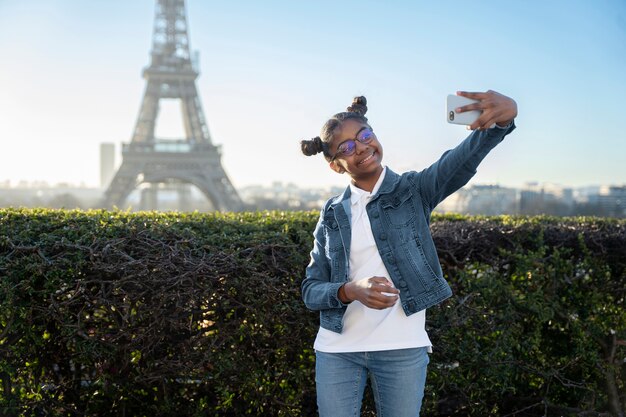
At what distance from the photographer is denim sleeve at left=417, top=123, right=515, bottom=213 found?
6.34 ft

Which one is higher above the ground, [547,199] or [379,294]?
[547,199]

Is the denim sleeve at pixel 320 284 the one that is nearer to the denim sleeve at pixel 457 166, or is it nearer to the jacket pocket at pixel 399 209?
the jacket pocket at pixel 399 209

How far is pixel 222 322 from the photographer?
109 inches

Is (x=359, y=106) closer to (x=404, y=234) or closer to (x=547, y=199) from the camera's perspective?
(x=404, y=234)

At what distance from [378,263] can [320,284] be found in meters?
0.22

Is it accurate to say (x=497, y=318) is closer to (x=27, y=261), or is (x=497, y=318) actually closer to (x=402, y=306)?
(x=402, y=306)

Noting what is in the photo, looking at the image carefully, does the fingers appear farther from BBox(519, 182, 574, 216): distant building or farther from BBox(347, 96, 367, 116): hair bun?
BBox(519, 182, 574, 216): distant building

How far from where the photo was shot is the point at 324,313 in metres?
2.14

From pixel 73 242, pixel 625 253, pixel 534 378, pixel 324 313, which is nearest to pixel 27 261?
pixel 73 242

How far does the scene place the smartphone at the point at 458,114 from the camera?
1.90 meters

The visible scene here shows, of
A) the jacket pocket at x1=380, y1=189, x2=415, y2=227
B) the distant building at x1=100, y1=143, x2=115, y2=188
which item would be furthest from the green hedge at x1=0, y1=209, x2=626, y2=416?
the distant building at x1=100, y1=143, x2=115, y2=188

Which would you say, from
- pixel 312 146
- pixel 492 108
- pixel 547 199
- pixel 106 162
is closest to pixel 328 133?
pixel 312 146

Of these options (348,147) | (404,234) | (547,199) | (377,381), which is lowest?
(377,381)

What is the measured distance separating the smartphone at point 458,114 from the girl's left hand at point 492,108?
1 centimetres
